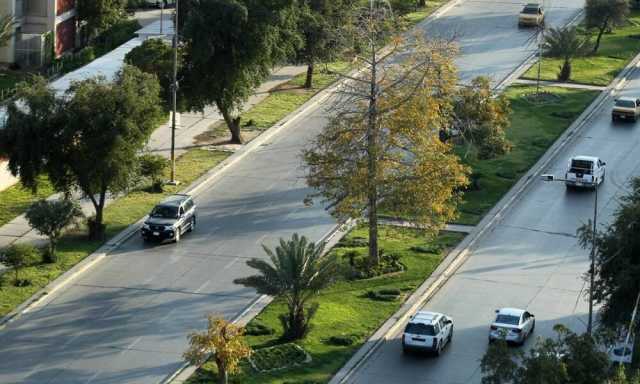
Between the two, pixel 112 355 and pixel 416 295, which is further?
pixel 416 295

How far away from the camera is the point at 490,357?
4747 centimetres

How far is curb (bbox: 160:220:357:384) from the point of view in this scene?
57094mm

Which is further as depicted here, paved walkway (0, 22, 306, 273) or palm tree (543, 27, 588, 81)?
palm tree (543, 27, 588, 81)

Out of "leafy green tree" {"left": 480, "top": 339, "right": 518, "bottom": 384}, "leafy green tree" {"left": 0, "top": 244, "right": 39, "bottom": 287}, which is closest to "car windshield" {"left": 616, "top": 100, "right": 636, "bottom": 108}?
"leafy green tree" {"left": 0, "top": 244, "right": 39, "bottom": 287}

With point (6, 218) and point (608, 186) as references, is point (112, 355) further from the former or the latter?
point (608, 186)

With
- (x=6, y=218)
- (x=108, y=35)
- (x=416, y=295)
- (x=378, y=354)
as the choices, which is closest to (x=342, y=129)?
(x=416, y=295)

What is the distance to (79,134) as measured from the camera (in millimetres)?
71062

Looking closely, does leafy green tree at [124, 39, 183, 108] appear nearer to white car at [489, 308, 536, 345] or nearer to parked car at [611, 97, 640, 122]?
parked car at [611, 97, 640, 122]

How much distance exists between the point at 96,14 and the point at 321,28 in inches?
857

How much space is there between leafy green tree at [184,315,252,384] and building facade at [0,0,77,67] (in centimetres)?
5641

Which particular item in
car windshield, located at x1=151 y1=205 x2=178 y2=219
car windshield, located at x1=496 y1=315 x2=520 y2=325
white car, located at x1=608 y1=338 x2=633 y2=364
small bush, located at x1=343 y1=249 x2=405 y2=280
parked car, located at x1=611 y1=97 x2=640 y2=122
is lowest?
small bush, located at x1=343 y1=249 x2=405 y2=280

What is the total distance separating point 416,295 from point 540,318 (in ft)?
17.9

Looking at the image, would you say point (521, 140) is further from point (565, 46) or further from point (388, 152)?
point (388, 152)

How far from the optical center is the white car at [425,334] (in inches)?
2336
